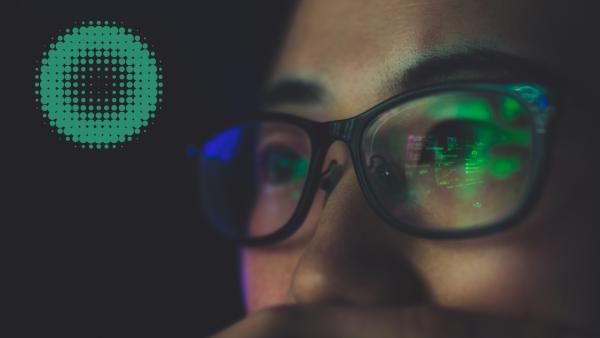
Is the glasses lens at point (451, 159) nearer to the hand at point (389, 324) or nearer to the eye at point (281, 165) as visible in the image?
the hand at point (389, 324)

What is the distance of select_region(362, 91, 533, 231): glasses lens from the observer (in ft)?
2.43

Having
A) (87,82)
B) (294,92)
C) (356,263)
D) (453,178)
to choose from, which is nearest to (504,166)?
(453,178)

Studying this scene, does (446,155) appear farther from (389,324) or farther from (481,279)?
(389,324)

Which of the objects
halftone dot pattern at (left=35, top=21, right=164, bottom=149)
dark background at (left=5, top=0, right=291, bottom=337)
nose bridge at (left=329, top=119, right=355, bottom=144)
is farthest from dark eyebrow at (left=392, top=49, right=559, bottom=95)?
halftone dot pattern at (left=35, top=21, right=164, bottom=149)

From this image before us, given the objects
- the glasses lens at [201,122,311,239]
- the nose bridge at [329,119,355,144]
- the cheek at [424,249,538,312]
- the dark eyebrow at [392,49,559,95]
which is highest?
the dark eyebrow at [392,49,559,95]

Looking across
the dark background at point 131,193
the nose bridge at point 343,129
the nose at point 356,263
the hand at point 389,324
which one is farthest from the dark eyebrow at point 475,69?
the dark background at point 131,193

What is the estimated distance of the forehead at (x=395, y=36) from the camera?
766mm

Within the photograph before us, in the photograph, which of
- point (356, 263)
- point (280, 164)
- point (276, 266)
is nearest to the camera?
point (356, 263)

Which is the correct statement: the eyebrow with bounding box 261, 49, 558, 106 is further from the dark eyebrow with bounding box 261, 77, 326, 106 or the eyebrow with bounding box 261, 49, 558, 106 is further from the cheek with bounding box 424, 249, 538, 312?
the cheek with bounding box 424, 249, 538, 312

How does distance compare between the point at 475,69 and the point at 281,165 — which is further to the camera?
the point at 281,165

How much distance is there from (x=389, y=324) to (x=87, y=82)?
1.03 metres

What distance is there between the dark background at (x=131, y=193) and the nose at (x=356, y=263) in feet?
1.98

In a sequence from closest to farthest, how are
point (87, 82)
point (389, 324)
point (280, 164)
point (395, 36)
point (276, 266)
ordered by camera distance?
point (389, 324)
point (395, 36)
point (276, 266)
point (87, 82)
point (280, 164)

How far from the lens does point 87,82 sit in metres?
1.23
